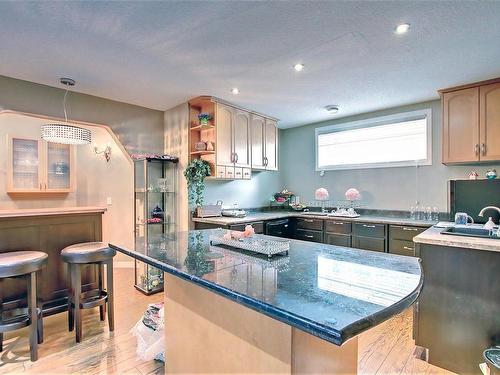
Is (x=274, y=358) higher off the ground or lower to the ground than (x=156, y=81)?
lower

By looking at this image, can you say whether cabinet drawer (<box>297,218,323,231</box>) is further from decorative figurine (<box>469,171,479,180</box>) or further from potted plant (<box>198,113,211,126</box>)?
potted plant (<box>198,113,211,126</box>)

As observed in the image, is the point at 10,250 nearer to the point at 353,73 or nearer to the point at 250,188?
the point at 250,188

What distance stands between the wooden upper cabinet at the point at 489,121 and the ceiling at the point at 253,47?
0.61 feet

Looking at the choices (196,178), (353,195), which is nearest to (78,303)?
(196,178)

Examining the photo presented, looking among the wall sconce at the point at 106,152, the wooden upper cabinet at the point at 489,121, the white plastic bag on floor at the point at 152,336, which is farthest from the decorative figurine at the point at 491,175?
the wall sconce at the point at 106,152

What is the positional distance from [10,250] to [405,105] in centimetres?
481

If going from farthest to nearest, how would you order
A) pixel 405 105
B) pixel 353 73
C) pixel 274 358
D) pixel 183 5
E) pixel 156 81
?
1. pixel 405 105
2. pixel 156 81
3. pixel 353 73
4. pixel 183 5
5. pixel 274 358

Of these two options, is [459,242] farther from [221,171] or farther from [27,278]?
[27,278]

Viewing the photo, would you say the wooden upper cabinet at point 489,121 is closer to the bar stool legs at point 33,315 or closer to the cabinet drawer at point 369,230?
the cabinet drawer at point 369,230

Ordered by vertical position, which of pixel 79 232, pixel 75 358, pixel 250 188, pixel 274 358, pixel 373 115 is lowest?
pixel 75 358

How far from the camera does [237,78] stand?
300 cm

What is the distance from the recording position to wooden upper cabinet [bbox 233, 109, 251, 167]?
3.98m

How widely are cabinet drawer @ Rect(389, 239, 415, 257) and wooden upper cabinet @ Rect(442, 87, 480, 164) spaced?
1.04 metres

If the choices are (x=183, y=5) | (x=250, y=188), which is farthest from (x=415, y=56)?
(x=250, y=188)
